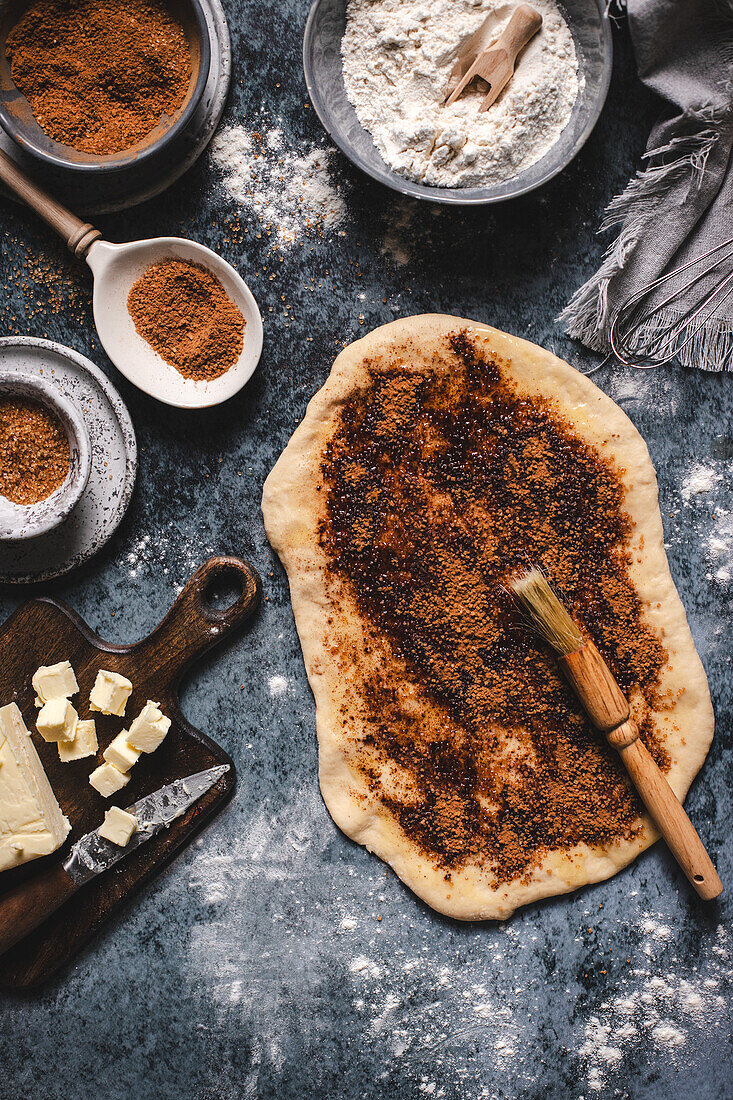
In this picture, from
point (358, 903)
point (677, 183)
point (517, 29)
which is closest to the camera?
point (517, 29)

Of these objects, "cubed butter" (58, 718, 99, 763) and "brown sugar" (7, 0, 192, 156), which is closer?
"brown sugar" (7, 0, 192, 156)

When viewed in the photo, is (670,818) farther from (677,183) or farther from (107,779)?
(677,183)

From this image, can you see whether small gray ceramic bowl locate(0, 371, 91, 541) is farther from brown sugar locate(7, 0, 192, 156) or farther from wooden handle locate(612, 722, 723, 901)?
wooden handle locate(612, 722, 723, 901)

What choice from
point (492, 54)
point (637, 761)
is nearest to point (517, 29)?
point (492, 54)

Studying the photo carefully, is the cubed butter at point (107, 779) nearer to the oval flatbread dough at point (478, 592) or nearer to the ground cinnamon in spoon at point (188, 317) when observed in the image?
the oval flatbread dough at point (478, 592)

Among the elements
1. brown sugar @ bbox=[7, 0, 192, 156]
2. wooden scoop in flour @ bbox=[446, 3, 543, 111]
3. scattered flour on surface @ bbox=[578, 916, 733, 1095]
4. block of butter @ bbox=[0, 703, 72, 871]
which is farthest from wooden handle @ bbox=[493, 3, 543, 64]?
scattered flour on surface @ bbox=[578, 916, 733, 1095]

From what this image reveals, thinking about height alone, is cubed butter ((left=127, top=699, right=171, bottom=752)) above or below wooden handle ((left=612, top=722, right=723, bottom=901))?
above
